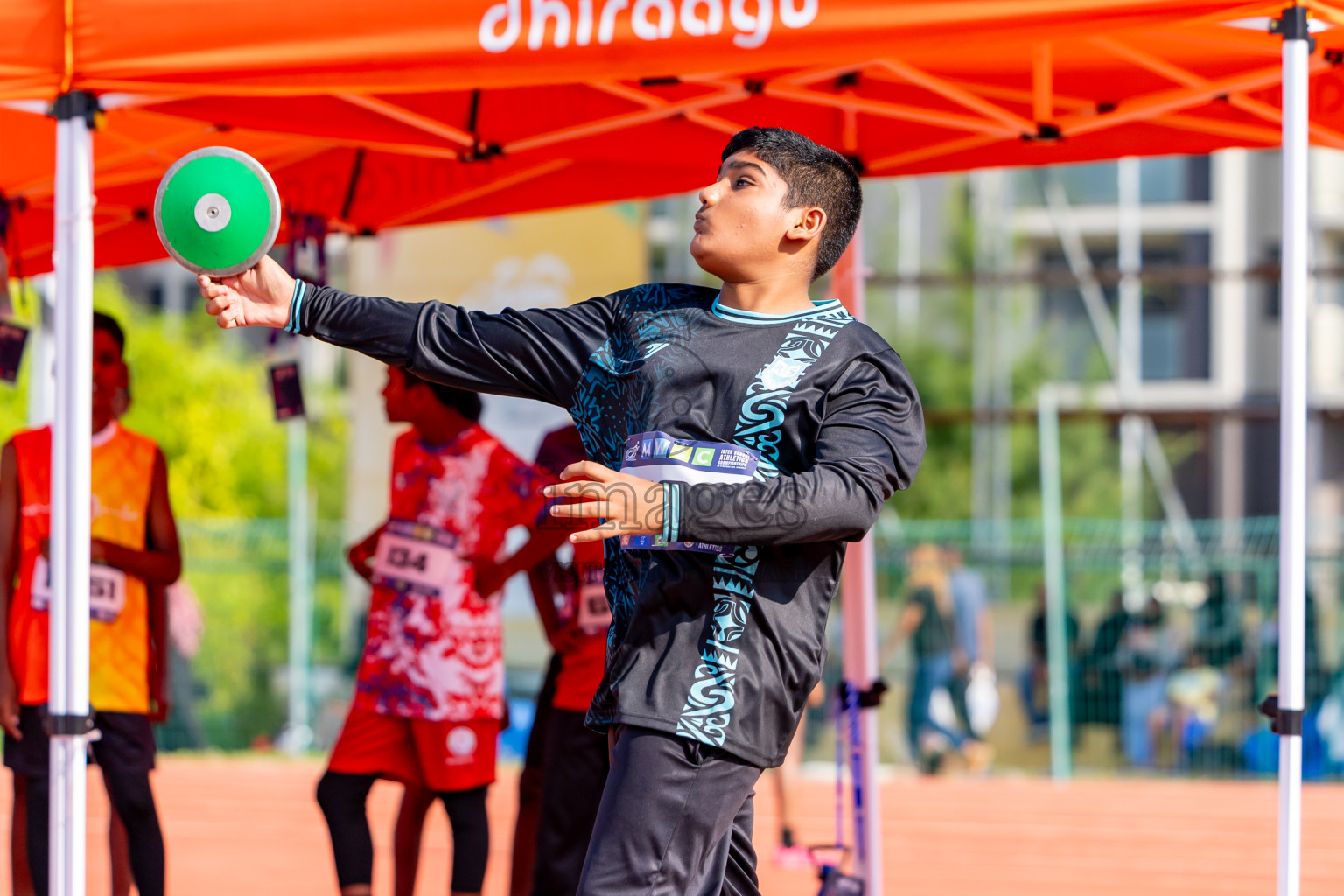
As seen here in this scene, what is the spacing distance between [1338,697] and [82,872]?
33.0 ft

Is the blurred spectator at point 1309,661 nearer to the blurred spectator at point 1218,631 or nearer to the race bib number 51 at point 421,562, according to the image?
the blurred spectator at point 1218,631

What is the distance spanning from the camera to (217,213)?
2646 mm

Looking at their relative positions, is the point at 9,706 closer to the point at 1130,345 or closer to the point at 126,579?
the point at 126,579

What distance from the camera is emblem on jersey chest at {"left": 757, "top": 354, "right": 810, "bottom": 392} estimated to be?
247cm

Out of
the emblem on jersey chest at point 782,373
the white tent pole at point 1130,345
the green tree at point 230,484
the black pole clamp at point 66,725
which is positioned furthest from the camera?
the white tent pole at point 1130,345

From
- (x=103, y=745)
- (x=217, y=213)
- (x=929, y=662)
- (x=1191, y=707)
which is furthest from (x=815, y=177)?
(x=1191, y=707)

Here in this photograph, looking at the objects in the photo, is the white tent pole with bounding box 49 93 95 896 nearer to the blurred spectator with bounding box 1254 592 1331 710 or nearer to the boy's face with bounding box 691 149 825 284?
the boy's face with bounding box 691 149 825 284

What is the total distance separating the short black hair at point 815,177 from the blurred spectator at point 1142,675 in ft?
31.9

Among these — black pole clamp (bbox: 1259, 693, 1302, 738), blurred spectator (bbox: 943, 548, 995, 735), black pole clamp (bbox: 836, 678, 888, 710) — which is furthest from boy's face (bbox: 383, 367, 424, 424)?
blurred spectator (bbox: 943, 548, 995, 735)

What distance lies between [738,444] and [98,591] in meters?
2.48

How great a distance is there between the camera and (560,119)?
15.2 feet

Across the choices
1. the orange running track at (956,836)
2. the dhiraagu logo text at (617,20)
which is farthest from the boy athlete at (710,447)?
the orange running track at (956,836)

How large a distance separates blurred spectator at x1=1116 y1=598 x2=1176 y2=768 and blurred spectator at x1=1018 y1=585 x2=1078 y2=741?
17.1 inches

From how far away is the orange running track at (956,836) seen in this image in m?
6.50
